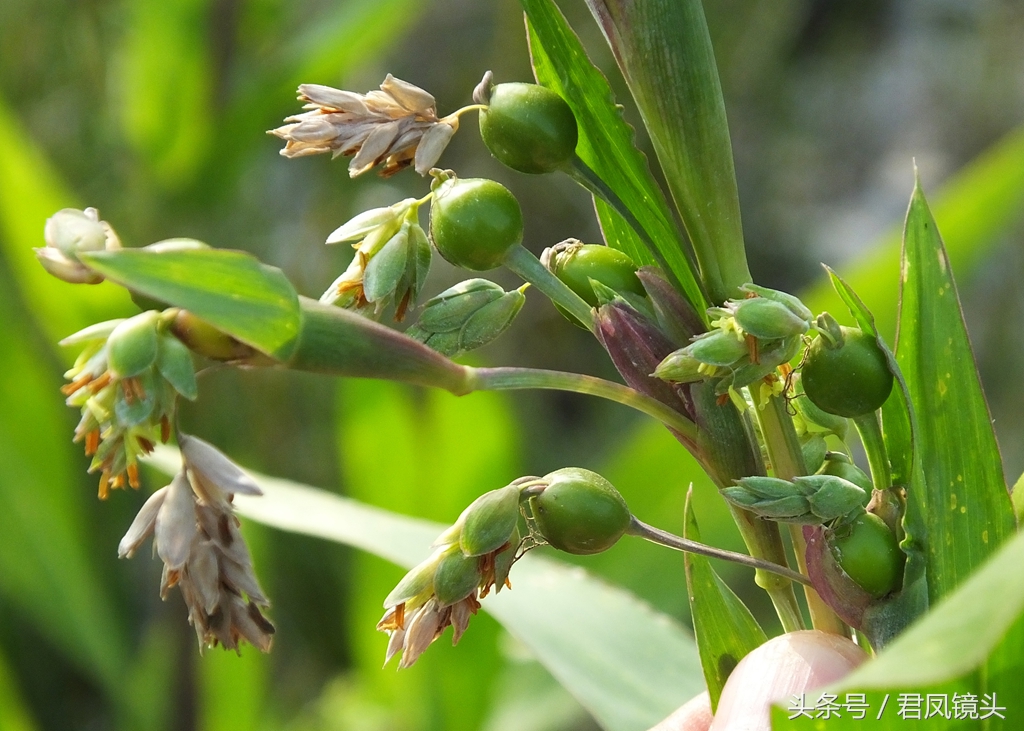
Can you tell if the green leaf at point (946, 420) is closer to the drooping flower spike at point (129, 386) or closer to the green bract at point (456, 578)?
the green bract at point (456, 578)

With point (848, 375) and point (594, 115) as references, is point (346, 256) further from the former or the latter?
point (848, 375)

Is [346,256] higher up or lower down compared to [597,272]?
lower down

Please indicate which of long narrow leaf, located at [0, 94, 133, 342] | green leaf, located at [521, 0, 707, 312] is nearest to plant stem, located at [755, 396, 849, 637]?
green leaf, located at [521, 0, 707, 312]

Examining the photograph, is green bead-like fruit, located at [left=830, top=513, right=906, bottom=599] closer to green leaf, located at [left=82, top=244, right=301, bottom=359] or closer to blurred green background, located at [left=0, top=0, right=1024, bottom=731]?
green leaf, located at [left=82, top=244, right=301, bottom=359]

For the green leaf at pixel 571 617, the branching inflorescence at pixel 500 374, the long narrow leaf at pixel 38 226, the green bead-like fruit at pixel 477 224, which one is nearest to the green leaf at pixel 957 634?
the branching inflorescence at pixel 500 374

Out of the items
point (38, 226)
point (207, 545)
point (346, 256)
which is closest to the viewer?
point (207, 545)

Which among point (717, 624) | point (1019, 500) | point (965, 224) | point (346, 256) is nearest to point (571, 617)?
point (717, 624)

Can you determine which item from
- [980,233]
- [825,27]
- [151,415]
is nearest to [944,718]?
[151,415]
